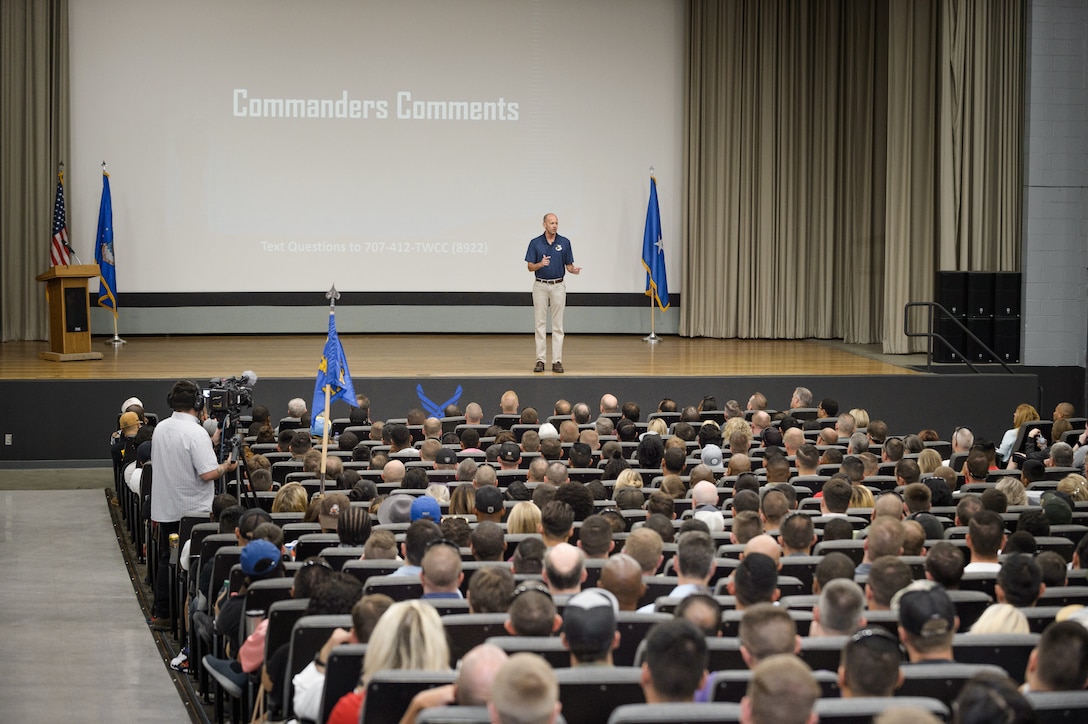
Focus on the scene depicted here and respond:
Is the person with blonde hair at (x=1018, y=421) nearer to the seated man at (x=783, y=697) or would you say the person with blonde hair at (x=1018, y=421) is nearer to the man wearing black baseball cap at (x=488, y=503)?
the man wearing black baseball cap at (x=488, y=503)

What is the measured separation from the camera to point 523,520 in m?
5.96

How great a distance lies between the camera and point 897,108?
14875mm

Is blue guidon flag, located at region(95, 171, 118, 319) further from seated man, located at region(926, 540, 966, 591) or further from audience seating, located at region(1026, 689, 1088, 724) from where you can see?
audience seating, located at region(1026, 689, 1088, 724)

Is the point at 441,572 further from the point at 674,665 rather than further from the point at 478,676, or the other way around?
the point at 674,665

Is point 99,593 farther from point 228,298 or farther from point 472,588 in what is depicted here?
point 228,298

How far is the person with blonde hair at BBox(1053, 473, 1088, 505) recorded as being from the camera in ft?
22.9

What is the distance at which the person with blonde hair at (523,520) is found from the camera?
235 inches

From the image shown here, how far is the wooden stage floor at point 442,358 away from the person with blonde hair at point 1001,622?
851 cm

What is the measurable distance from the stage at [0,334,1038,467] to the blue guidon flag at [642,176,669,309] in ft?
4.34

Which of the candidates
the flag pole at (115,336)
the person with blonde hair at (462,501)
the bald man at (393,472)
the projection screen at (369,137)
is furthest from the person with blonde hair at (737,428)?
the flag pole at (115,336)

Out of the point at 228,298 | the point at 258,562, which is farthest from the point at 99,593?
the point at 228,298

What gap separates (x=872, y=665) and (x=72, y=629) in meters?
5.19

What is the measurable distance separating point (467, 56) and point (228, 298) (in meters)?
4.03

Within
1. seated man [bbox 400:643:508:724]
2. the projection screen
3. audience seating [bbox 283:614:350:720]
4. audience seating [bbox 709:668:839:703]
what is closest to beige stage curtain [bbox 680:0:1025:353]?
the projection screen
